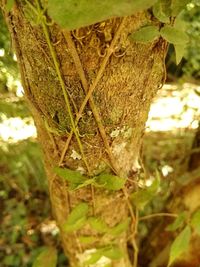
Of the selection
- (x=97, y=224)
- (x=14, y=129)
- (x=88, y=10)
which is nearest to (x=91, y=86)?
(x=88, y=10)

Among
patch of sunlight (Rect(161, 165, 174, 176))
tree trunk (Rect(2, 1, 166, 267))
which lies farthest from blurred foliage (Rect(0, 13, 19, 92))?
patch of sunlight (Rect(161, 165, 174, 176))

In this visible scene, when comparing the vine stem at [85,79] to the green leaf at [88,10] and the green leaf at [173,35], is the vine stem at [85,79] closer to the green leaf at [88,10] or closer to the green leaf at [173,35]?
the green leaf at [173,35]

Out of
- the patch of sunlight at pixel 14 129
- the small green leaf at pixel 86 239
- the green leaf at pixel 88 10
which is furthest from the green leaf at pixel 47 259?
the green leaf at pixel 88 10

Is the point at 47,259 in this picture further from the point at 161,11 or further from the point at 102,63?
the point at 161,11

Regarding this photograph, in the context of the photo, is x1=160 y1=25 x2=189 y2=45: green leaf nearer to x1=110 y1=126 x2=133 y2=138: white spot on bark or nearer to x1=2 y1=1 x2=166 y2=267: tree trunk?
x1=2 y1=1 x2=166 y2=267: tree trunk

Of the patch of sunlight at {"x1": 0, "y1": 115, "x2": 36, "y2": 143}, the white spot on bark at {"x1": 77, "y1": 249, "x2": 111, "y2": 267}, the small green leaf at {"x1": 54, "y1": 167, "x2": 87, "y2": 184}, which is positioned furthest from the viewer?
the patch of sunlight at {"x1": 0, "y1": 115, "x2": 36, "y2": 143}
